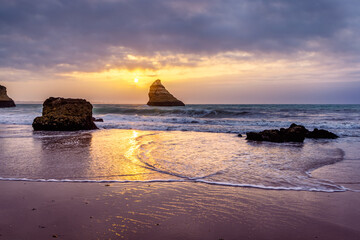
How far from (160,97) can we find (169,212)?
8388cm

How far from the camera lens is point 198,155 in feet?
22.6

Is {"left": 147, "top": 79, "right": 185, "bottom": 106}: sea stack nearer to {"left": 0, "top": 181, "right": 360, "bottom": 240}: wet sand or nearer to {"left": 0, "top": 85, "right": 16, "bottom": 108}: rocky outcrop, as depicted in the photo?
{"left": 0, "top": 85, "right": 16, "bottom": 108}: rocky outcrop

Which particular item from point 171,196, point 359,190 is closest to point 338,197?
point 359,190

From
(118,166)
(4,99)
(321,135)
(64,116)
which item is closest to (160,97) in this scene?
(4,99)

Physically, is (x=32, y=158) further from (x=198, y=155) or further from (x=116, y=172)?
(x=198, y=155)

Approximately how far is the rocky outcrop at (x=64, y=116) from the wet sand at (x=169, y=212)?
36.3 ft

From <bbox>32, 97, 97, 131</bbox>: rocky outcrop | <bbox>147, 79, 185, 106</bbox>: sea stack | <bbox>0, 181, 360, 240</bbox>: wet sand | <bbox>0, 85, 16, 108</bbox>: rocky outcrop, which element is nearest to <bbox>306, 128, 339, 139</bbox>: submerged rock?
<bbox>0, 181, 360, 240</bbox>: wet sand

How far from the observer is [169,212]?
3023mm

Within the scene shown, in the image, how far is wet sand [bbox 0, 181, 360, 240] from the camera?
2.51m

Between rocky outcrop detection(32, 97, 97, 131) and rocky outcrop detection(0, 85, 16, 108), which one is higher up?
rocky outcrop detection(0, 85, 16, 108)

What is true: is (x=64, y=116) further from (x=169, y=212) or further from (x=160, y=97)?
(x=160, y=97)

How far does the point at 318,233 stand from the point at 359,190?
2114 mm

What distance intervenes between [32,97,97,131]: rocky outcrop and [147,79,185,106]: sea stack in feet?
229

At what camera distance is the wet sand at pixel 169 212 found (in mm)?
2512
